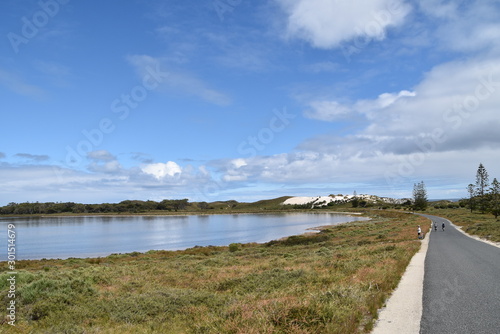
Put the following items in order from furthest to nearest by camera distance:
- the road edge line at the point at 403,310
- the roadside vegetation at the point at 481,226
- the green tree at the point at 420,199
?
the green tree at the point at 420,199 → the roadside vegetation at the point at 481,226 → the road edge line at the point at 403,310

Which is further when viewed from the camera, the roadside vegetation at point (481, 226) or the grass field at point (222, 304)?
the roadside vegetation at point (481, 226)

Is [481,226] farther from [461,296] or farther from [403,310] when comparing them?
[403,310]

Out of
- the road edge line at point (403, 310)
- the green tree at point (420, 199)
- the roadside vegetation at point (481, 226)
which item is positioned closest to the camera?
the road edge line at point (403, 310)

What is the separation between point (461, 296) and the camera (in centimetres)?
1155

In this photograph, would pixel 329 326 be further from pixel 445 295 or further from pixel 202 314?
pixel 445 295

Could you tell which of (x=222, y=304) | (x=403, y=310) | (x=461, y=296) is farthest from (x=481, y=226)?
(x=222, y=304)

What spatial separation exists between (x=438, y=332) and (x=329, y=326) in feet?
9.25

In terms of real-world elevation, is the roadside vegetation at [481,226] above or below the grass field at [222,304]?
below

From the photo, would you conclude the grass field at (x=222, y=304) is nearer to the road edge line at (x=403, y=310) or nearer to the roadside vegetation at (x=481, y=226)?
the road edge line at (x=403, y=310)

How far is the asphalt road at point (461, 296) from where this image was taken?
28.3 ft

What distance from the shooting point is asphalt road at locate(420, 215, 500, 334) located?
862cm

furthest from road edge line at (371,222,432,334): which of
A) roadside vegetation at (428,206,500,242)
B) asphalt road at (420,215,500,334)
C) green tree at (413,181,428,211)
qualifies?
green tree at (413,181,428,211)

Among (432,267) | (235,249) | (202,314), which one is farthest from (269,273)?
(235,249)

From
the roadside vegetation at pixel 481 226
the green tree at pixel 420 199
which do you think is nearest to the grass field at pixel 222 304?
the roadside vegetation at pixel 481 226
